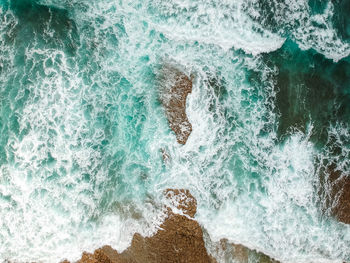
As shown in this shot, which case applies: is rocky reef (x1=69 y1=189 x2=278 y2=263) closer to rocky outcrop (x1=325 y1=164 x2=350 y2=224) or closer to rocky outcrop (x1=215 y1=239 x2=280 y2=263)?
rocky outcrop (x1=215 y1=239 x2=280 y2=263)

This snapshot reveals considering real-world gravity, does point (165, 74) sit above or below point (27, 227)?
above

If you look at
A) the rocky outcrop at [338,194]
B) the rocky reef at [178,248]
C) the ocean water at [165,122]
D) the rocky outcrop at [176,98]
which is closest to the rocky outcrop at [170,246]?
the rocky reef at [178,248]

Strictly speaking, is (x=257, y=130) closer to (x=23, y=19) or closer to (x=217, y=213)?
(x=217, y=213)

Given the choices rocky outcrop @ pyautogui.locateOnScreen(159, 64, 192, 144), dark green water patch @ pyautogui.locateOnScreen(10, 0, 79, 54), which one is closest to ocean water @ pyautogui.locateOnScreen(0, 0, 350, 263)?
dark green water patch @ pyautogui.locateOnScreen(10, 0, 79, 54)

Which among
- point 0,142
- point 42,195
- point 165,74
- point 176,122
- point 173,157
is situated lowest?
point 42,195

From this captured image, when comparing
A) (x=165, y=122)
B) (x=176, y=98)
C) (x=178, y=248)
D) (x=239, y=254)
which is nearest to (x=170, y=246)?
(x=178, y=248)

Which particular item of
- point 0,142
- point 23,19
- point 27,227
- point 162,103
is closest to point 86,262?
point 27,227

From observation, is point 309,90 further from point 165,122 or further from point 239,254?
point 239,254
